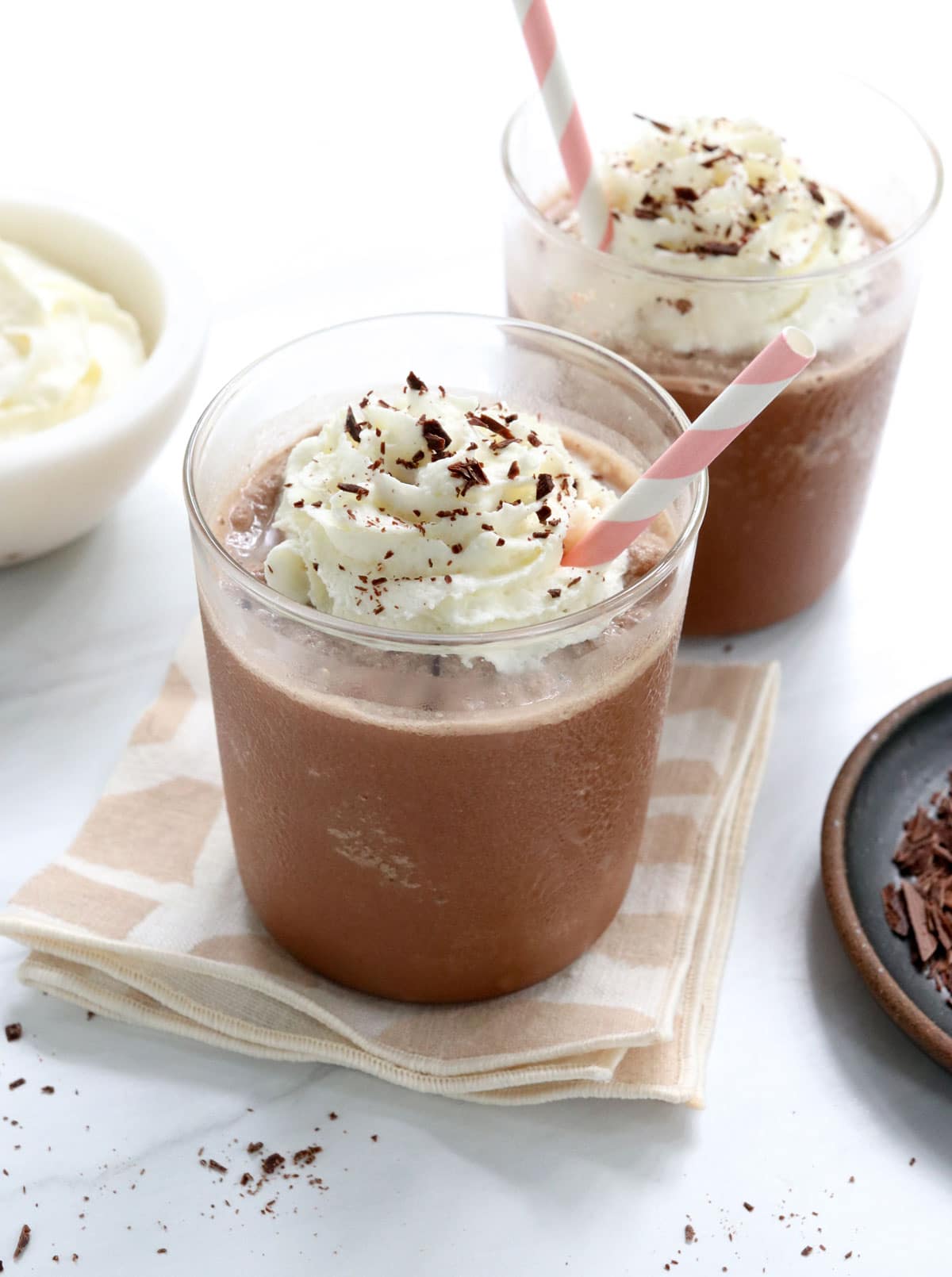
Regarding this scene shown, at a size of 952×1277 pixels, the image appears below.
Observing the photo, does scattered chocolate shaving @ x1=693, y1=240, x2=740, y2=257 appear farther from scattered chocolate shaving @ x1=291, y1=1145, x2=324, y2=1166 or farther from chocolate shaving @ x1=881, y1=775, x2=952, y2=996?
scattered chocolate shaving @ x1=291, y1=1145, x2=324, y2=1166

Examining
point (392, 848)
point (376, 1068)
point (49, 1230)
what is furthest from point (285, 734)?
point (49, 1230)

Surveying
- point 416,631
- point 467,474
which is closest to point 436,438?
point 467,474

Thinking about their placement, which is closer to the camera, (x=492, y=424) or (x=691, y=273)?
(x=492, y=424)

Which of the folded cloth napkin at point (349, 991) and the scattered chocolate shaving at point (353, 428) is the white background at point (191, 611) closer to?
the folded cloth napkin at point (349, 991)

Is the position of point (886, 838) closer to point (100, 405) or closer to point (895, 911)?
point (895, 911)

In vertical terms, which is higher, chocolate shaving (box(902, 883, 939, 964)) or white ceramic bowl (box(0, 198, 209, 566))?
white ceramic bowl (box(0, 198, 209, 566))

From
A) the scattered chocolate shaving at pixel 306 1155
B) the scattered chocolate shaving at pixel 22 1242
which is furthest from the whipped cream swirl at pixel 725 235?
the scattered chocolate shaving at pixel 22 1242

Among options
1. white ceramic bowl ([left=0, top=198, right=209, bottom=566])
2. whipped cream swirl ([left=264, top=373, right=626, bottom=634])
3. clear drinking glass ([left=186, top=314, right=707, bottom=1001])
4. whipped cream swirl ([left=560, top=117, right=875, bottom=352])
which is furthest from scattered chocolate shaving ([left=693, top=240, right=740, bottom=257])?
white ceramic bowl ([left=0, top=198, right=209, bottom=566])
